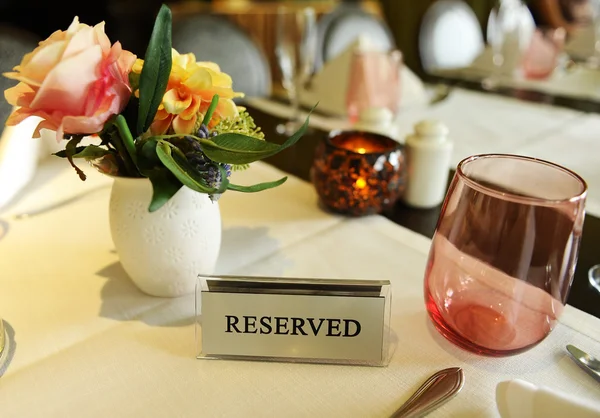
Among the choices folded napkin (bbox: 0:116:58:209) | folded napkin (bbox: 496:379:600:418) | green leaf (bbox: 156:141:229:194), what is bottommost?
folded napkin (bbox: 496:379:600:418)

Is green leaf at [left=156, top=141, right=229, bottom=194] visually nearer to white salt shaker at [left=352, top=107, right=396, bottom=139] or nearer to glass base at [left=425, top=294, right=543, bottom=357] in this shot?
glass base at [left=425, top=294, right=543, bottom=357]

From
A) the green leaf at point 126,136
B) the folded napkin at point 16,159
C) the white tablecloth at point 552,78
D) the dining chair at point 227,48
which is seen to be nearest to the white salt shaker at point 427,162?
the green leaf at point 126,136

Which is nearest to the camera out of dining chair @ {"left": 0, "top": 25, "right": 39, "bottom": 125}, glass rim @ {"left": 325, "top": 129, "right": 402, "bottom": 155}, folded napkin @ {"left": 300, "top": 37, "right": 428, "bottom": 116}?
glass rim @ {"left": 325, "top": 129, "right": 402, "bottom": 155}

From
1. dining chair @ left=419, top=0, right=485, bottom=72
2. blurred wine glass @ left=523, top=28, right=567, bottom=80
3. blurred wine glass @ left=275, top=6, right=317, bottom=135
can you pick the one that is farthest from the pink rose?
dining chair @ left=419, top=0, right=485, bottom=72

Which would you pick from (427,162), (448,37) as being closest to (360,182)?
(427,162)

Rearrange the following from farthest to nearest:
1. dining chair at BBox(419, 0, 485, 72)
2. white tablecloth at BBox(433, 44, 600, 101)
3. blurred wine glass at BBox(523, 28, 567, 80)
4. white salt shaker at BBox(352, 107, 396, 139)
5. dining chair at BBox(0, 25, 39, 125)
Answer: dining chair at BBox(419, 0, 485, 72)
blurred wine glass at BBox(523, 28, 567, 80)
white tablecloth at BBox(433, 44, 600, 101)
dining chair at BBox(0, 25, 39, 125)
white salt shaker at BBox(352, 107, 396, 139)

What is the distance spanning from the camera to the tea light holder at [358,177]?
2.50 feet

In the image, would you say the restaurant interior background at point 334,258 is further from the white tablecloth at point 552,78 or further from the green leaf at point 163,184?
the white tablecloth at point 552,78

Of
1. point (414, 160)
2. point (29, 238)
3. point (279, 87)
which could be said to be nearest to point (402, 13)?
point (279, 87)

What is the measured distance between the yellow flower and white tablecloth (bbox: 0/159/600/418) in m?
0.20

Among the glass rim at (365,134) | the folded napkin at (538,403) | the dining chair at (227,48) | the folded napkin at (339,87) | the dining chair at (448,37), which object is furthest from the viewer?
the dining chair at (448,37)

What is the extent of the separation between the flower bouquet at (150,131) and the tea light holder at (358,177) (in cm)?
22

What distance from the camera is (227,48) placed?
146cm

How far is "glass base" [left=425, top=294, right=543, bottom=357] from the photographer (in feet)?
1.68
